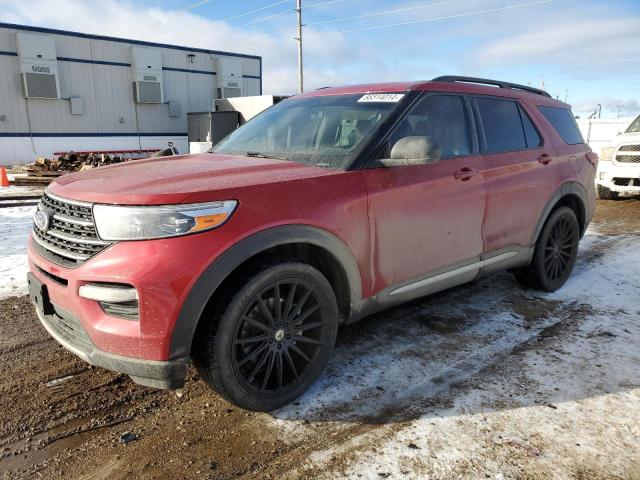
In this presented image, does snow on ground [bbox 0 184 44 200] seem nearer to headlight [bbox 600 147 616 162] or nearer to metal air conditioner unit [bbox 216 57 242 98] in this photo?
headlight [bbox 600 147 616 162]

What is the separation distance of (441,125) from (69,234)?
251 cm

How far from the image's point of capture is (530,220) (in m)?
4.16

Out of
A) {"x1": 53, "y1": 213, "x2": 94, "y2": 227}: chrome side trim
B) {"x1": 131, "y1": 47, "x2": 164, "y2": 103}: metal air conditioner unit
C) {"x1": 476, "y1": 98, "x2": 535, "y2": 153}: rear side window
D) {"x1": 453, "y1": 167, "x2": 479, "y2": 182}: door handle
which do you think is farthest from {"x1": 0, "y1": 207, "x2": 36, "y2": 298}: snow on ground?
{"x1": 131, "y1": 47, "x2": 164, "y2": 103}: metal air conditioner unit

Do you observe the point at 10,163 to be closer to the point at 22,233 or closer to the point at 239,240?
the point at 22,233

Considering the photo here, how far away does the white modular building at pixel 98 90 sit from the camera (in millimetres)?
19141

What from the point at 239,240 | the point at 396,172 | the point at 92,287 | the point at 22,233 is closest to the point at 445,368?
the point at 396,172

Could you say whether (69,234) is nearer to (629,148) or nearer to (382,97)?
(382,97)

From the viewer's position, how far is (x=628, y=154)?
10.0 meters

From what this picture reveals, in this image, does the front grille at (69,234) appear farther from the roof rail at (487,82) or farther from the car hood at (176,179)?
the roof rail at (487,82)

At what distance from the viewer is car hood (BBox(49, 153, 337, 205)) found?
228 centimetres

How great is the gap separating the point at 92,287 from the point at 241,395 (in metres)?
0.92

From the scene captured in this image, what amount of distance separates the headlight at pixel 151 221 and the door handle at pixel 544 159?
3.15m

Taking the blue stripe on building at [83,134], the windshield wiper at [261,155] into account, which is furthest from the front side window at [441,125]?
the blue stripe on building at [83,134]

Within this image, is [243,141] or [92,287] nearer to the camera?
[92,287]
